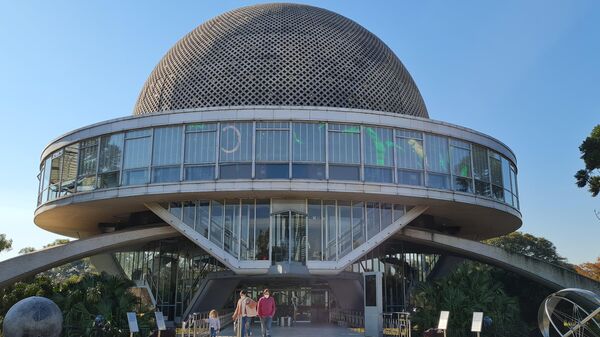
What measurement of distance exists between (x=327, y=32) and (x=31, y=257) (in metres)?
14.8

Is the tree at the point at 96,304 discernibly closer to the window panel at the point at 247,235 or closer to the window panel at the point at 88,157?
the window panel at the point at 247,235

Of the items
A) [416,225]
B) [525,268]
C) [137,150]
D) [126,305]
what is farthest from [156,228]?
[525,268]

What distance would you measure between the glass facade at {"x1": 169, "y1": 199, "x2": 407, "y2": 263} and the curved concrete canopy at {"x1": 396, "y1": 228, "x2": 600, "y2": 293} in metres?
2.86

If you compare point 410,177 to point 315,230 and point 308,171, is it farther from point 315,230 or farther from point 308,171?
point 315,230

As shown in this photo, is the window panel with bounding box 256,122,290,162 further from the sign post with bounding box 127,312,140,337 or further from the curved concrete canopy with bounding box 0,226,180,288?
the sign post with bounding box 127,312,140,337

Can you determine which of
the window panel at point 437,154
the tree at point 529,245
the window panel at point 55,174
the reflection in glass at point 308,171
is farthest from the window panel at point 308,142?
the tree at point 529,245

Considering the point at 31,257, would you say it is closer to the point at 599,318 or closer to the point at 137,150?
the point at 137,150

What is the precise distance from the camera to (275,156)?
1941 cm

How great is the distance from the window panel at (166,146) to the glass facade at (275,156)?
0.03 meters

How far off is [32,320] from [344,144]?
38.2ft

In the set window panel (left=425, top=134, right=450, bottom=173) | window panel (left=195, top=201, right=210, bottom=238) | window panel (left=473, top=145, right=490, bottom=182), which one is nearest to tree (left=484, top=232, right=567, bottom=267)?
window panel (left=473, top=145, right=490, bottom=182)

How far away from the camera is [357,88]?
2358 cm

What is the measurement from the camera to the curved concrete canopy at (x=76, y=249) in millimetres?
20094

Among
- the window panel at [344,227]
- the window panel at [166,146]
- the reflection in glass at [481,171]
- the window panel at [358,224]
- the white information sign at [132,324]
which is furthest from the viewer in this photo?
the reflection in glass at [481,171]
